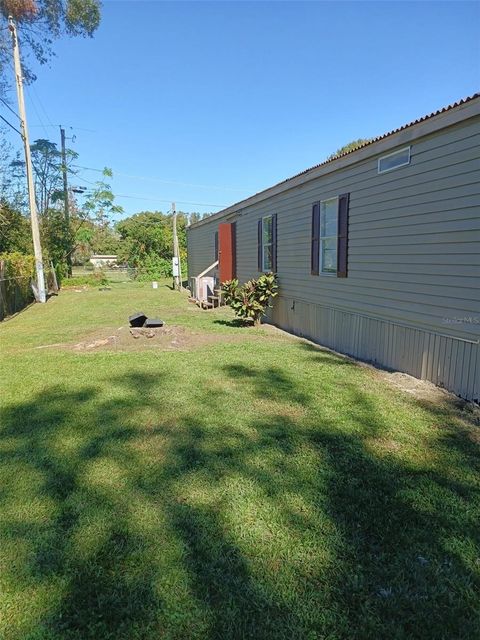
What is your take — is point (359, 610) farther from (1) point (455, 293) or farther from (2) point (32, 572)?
(1) point (455, 293)

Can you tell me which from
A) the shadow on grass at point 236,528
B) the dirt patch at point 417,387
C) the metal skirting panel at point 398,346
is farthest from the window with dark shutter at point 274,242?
the shadow on grass at point 236,528

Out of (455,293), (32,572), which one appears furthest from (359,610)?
(455,293)

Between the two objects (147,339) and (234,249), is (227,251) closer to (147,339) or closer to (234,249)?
(234,249)

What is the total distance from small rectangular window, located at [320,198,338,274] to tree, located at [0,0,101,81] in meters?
12.3

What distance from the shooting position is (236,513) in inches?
85.0

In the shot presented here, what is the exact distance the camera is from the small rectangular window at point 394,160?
4.66 meters

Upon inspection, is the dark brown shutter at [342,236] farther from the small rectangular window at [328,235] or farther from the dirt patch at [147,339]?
the dirt patch at [147,339]

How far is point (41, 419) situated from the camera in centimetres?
342

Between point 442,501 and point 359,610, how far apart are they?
0.98 meters

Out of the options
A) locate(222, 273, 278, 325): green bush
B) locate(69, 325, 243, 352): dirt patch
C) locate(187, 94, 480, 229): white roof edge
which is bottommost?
locate(69, 325, 243, 352): dirt patch

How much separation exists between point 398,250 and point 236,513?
384 centimetres

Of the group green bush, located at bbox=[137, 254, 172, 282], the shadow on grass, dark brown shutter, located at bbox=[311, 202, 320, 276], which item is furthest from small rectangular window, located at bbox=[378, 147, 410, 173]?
green bush, located at bbox=[137, 254, 172, 282]

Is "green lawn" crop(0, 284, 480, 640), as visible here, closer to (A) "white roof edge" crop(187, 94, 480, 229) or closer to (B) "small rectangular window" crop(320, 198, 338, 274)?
(A) "white roof edge" crop(187, 94, 480, 229)

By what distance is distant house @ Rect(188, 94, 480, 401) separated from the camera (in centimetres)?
389
